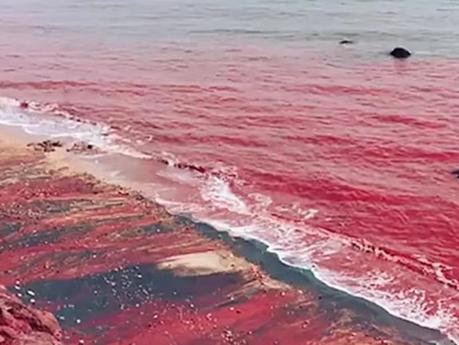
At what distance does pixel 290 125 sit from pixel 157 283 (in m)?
9.44

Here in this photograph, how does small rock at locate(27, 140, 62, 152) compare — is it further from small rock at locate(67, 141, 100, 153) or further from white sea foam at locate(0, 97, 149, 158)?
white sea foam at locate(0, 97, 149, 158)

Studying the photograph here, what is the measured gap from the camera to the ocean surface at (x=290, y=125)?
12.2 m

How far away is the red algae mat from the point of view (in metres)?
9.51

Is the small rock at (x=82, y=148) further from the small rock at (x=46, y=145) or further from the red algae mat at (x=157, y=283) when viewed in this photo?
the red algae mat at (x=157, y=283)

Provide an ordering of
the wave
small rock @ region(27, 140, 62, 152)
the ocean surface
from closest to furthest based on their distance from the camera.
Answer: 1. the wave
2. the ocean surface
3. small rock @ region(27, 140, 62, 152)

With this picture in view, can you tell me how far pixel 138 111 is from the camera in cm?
2102

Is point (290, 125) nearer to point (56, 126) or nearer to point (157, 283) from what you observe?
point (56, 126)

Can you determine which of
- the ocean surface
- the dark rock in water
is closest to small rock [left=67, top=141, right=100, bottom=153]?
the ocean surface

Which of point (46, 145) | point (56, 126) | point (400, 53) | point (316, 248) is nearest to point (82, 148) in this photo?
point (46, 145)

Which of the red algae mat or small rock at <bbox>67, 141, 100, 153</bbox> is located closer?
the red algae mat

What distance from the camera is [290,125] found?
63.1ft

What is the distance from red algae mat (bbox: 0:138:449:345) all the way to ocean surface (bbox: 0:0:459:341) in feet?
Result: 1.99

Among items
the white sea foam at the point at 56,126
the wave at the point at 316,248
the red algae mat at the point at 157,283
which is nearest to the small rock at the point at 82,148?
the white sea foam at the point at 56,126

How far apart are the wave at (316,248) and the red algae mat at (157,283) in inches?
11.7
